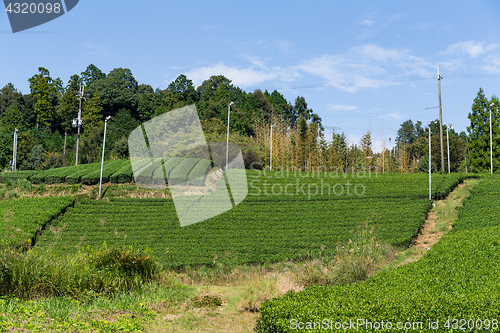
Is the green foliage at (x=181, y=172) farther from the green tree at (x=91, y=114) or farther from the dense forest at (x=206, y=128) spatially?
the green tree at (x=91, y=114)

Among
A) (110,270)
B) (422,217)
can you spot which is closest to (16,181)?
(110,270)

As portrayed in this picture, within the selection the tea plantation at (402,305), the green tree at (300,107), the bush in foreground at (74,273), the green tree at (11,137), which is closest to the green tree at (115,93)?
the green tree at (11,137)

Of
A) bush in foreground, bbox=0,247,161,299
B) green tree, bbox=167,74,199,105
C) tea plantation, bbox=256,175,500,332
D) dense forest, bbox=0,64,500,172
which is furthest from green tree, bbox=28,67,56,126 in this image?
tea plantation, bbox=256,175,500,332

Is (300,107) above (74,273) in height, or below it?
above

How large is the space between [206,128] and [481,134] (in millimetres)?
31958

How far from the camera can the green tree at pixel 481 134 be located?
37125 millimetres

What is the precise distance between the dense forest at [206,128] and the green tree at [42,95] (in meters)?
0.15

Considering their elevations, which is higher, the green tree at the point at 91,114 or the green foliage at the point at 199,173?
the green tree at the point at 91,114

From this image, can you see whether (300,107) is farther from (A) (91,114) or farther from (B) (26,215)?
(B) (26,215)

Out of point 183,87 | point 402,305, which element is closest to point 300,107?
point 183,87

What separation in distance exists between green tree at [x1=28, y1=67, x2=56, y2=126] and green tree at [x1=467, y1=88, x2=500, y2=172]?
6037 cm

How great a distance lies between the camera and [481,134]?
126 ft

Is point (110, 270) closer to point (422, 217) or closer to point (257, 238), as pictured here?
point (257, 238)

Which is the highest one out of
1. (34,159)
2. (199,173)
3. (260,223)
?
(34,159)
